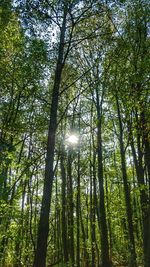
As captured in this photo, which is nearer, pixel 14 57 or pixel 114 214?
pixel 14 57

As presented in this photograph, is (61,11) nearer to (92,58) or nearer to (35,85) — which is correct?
(35,85)

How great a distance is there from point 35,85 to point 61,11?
18.4 feet

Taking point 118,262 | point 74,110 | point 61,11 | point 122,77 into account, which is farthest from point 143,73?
point 118,262

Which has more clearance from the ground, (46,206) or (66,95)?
(66,95)

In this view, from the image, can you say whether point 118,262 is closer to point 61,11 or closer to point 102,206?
point 102,206

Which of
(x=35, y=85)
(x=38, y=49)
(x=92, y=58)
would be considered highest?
(x=92, y=58)

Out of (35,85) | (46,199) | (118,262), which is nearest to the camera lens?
(46,199)

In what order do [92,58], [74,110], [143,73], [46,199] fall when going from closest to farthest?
[46,199] < [143,73] < [92,58] < [74,110]

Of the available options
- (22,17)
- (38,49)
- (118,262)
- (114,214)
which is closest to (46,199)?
(38,49)

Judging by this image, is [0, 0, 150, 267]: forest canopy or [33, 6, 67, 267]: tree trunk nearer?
[33, 6, 67, 267]: tree trunk

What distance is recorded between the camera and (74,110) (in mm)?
20234

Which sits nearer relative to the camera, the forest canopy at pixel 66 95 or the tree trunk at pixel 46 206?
the tree trunk at pixel 46 206

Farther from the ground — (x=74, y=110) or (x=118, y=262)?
(x=74, y=110)

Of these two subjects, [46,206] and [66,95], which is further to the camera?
[66,95]
